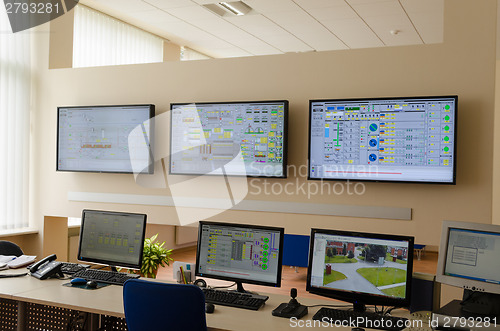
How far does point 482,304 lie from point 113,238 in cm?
231

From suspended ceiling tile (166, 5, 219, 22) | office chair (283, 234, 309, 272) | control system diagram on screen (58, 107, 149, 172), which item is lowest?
office chair (283, 234, 309, 272)

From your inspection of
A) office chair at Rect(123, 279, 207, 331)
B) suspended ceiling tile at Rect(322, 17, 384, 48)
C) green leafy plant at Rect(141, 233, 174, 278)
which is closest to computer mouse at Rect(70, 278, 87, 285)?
office chair at Rect(123, 279, 207, 331)

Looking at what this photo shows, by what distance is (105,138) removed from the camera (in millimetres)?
4695

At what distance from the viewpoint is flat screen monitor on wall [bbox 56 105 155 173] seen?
4562 mm

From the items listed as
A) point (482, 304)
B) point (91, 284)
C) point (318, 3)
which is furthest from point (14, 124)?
point (482, 304)

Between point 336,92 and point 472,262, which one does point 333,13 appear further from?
point 472,262

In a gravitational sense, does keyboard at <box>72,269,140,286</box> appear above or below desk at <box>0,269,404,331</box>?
above

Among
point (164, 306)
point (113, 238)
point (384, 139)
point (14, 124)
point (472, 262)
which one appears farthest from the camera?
point (14, 124)

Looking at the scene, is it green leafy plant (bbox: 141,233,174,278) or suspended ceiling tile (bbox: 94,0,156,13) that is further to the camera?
suspended ceiling tile (bbox: 94,0,156,13)

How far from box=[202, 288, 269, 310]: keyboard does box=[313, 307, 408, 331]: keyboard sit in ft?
1.15

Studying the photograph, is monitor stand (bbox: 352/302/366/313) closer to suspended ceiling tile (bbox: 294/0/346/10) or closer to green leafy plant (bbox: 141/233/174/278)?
green leafy plant (bbox: 141/233/174/278)

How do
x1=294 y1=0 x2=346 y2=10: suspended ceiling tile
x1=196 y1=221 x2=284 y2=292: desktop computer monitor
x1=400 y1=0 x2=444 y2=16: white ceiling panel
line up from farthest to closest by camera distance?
x1=294 y1=0 x2=346 y2=10: suspended ceiling tile → x1=400 y1=0 x2=444 y2=16: white ceiling panel → x1=196 y1=221 x2=284 y2=292: desktop computer monitor

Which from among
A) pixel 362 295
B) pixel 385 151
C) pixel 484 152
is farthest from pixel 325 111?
pixel 362 295

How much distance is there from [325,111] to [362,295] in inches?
65.8
